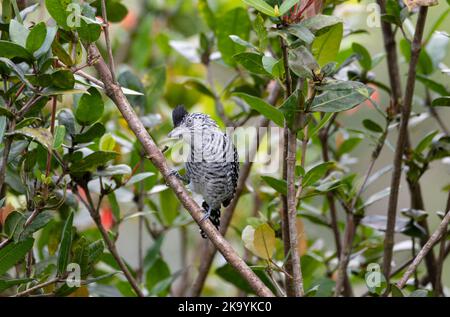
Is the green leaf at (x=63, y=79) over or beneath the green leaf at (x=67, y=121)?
over

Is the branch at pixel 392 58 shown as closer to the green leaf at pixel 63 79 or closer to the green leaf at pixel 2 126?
the green leaf at pixel 63 79

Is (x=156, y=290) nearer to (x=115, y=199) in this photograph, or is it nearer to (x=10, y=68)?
(x=115, y=199)

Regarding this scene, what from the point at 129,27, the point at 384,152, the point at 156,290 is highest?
the point at 129,27

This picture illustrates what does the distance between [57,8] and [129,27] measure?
85.9 inches

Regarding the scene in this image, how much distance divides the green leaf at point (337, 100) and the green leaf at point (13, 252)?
0.82m

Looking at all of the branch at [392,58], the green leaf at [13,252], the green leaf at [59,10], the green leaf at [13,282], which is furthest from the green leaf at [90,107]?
the branch at [392,58]

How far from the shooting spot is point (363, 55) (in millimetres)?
2334

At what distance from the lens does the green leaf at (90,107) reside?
→ 1.88m

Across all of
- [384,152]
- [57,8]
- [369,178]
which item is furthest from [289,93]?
[384,152]

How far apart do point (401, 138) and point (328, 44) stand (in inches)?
16.5

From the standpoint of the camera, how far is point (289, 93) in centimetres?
169

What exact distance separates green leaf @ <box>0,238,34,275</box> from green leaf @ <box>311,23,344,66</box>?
89 centimetres

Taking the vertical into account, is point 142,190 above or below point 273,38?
below

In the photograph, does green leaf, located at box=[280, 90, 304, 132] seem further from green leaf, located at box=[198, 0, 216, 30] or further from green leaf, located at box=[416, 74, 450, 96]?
green leaf, located at box=[198, 0, 216, 30]
